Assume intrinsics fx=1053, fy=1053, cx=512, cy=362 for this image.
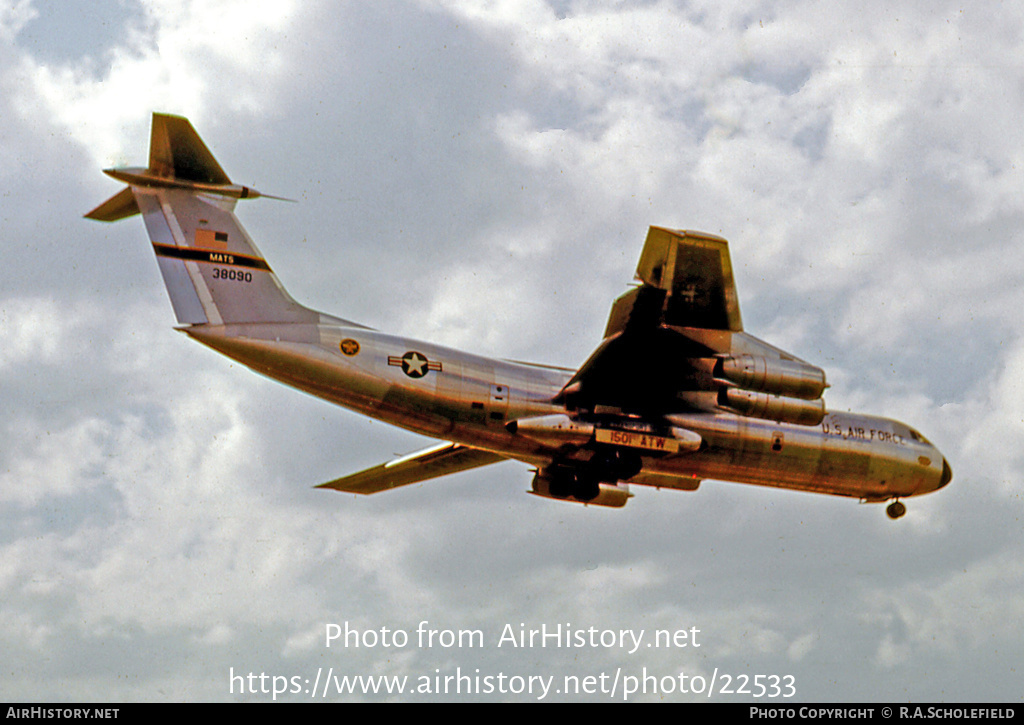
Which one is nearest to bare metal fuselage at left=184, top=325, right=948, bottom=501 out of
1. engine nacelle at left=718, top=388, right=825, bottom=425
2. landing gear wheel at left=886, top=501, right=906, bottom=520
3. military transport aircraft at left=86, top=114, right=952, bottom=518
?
military transport aircraft at left=86, top=114, right=952, bottom=518

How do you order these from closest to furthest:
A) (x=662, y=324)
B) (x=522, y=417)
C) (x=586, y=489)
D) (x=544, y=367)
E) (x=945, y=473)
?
(x=662, y=324)
(x=522, y=417)
(x=544, y=367)
(x=586, y=489)
(x=945, y=473)

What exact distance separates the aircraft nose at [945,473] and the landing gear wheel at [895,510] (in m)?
1.15

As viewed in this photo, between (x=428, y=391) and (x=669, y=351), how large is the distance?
14.2 feet

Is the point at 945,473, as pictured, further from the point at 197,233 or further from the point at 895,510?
the point at 197,233

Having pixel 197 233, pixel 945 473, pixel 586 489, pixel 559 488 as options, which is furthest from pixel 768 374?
pixel 197 233

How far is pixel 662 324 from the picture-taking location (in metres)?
18.1

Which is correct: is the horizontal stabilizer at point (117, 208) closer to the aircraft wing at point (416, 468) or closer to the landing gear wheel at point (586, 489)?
the aircraft wing at point (416, 468)

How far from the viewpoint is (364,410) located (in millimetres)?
18594

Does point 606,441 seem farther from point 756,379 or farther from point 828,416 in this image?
point 828,416

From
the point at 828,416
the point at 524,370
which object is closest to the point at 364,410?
the point at 524,370

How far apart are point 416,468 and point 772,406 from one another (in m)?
8.54

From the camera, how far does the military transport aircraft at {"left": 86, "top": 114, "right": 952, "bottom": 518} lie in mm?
17594

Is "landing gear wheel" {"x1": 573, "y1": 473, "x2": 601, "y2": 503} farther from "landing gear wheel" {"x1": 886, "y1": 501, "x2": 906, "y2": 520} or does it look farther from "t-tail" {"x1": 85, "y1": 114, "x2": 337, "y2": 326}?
"landing gear wheel" {"x1": 886, "y1": 501, "x2": 906, "y2": 520}

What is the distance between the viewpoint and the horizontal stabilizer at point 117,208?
59.6 feet
